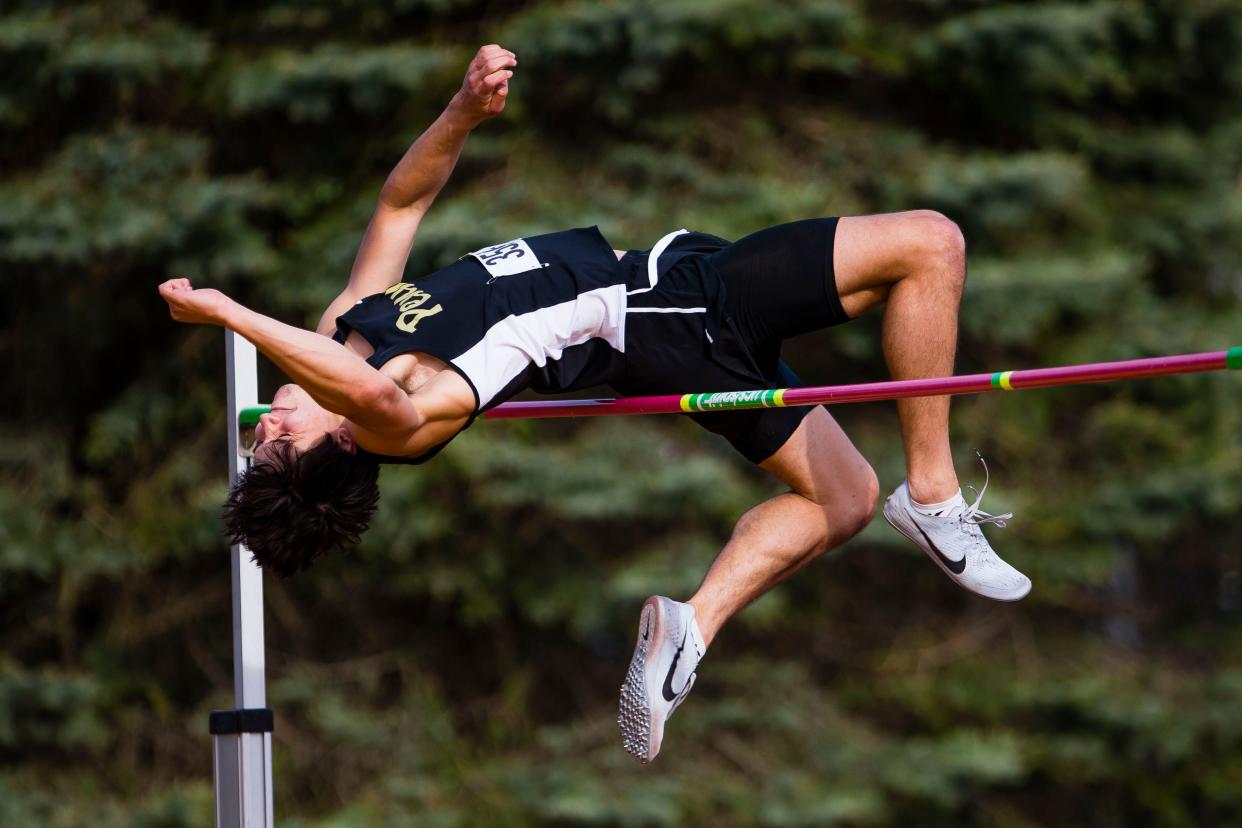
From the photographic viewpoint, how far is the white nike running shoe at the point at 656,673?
3.81 metres

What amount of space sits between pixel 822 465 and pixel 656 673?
0.62 metres

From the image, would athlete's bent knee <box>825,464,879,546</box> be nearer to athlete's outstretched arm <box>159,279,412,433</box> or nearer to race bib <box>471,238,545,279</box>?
race bib <box>471,238,545,279</box>

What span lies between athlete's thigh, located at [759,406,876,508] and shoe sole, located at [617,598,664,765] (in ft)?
1.47

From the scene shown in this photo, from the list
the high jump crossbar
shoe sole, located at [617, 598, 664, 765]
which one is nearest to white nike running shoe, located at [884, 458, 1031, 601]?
the high jump crossbar

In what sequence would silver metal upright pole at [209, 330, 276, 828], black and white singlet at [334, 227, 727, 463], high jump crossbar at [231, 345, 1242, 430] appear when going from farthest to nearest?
silver metal upright pole at [209, 330, 276, 828] → black and white singlet at [334, 227, 727, 463] → high jump crossbar at [231, 345, 1242, 430]

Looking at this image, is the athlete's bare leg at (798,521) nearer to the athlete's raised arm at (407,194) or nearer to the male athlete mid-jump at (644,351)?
the male athlete mid-jump at (644,351)

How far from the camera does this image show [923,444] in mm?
3797

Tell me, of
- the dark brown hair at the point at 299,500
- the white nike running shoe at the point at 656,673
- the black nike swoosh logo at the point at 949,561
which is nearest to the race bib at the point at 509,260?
the dark brown hair at the point at 299,500

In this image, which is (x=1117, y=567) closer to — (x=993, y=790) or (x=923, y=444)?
(x=993, y=790)

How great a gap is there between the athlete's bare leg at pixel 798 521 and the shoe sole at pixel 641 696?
5.9 inches

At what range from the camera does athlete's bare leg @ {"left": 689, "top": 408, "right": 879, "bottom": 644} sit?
13.0 feet

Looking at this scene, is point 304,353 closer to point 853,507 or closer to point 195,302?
point 195,302

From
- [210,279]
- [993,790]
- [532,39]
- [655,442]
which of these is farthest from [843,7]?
[993,790]

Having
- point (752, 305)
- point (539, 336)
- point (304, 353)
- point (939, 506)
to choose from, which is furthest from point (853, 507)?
point (304, 353)
